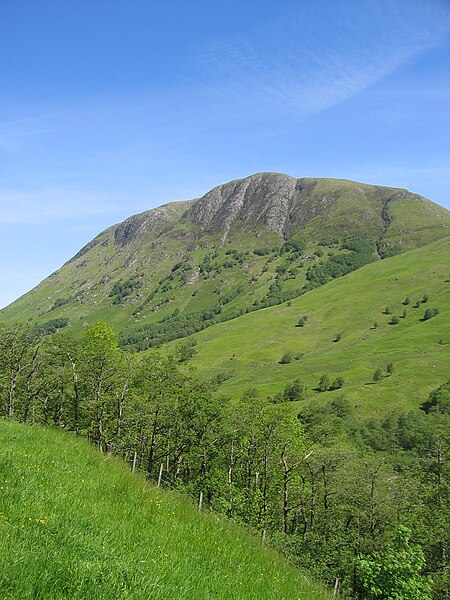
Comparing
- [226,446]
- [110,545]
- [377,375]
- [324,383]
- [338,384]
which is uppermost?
[110,545]

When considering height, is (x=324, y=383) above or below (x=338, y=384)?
above

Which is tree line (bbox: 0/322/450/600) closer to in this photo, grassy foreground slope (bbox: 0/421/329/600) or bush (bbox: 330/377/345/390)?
grassy foreground slope (bbox: 0/421/329/600)

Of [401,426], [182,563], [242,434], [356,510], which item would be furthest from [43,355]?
[401,426]

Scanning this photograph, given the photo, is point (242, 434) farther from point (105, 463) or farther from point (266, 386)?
point (266, 386)

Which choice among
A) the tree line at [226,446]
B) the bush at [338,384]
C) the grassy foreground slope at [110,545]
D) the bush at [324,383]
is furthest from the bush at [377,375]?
the grassy foreground slope at [110,545]

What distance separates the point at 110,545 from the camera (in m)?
6.45

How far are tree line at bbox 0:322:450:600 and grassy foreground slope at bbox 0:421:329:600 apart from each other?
3299 centimetres

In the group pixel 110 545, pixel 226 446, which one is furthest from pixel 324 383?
pixel 110 545

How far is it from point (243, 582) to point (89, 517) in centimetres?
291

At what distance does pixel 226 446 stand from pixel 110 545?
50.4 m

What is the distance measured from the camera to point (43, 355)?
170 feet

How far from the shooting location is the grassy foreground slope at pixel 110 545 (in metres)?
5.01

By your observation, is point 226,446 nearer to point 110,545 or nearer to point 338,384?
point 110,545

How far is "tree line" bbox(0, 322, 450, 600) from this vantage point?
4369cm
